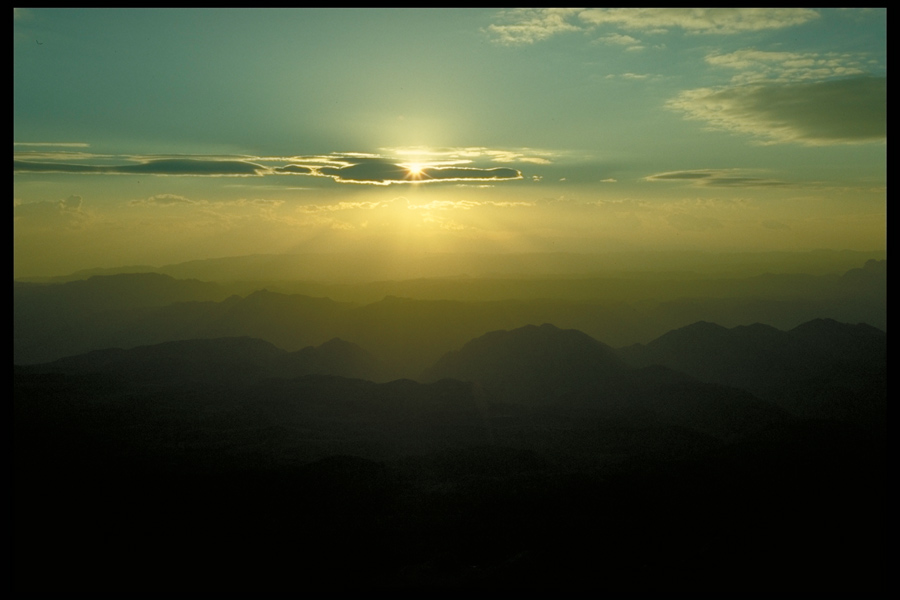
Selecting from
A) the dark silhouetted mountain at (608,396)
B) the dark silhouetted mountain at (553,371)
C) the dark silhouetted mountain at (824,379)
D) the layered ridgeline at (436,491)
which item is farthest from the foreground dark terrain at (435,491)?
the dark silhouetted mountain at (553,371)

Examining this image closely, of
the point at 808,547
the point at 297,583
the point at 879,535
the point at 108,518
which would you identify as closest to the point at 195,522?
the point at 108,518

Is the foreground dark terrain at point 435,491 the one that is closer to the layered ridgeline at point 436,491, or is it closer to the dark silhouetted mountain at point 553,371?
the layered ridgeline at point 436,491

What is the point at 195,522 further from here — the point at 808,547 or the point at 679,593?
the point at 808,547

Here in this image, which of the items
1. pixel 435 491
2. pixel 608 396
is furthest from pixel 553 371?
pixel 435 491

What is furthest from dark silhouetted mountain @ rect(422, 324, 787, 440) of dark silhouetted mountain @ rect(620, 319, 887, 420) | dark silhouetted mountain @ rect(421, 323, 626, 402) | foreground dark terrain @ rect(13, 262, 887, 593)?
dark silhouetted mountain @ rect(620, 319, 887, 420)

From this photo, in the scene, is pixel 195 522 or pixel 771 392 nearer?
pixel 195 522

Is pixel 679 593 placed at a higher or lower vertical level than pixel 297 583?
higher
